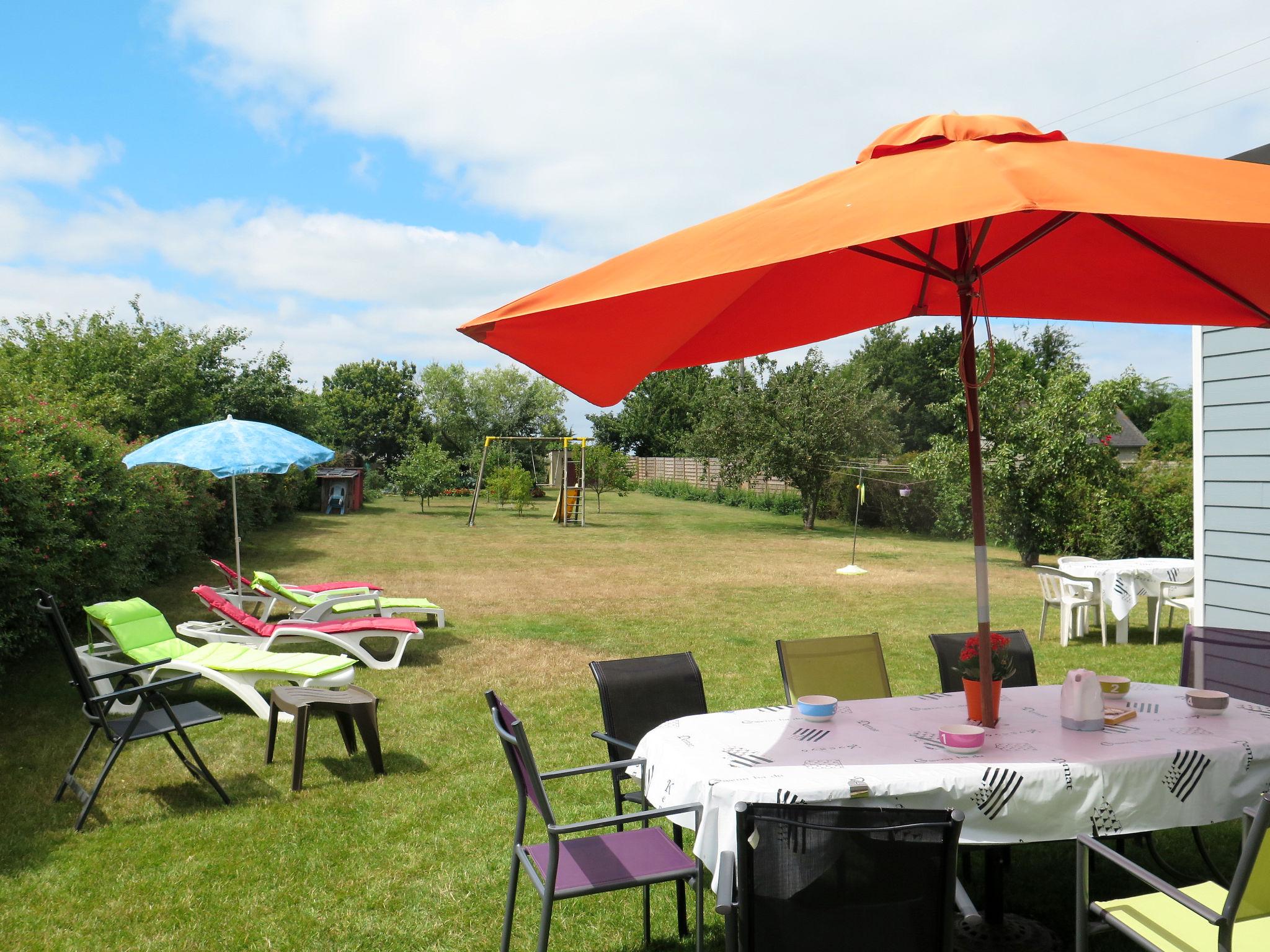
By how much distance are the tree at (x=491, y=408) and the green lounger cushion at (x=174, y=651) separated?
35127 mm

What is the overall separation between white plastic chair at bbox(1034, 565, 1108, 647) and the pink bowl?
6.28 m

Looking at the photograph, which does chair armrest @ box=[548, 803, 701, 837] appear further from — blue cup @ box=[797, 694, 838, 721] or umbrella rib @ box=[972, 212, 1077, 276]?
umbrella rib @ box=[972, 212, 1077, 276]

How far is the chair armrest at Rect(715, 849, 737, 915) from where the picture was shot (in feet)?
7.43

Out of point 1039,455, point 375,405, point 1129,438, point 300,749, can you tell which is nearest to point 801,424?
point 1039,455

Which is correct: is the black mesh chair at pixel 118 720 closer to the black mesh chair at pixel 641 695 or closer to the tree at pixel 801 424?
the black mesh chair at pixel 641 695

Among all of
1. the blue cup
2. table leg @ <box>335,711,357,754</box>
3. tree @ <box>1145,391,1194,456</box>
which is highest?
tree @ <box>1145,391,1194,456</box>

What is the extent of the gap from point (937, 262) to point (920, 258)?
242mm

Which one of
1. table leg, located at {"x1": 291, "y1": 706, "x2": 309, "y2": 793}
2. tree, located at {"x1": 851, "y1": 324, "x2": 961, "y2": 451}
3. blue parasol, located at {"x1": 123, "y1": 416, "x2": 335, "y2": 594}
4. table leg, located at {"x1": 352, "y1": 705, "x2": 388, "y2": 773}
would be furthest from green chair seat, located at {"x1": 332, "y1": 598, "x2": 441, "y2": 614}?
tree, located at {"x1": 851, "y1": 324, "x2": 961, "y2": 451}

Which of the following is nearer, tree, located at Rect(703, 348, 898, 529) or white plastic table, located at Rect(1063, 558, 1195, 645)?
white plastic table, located at Rect(1063, 558, 1195, 645)

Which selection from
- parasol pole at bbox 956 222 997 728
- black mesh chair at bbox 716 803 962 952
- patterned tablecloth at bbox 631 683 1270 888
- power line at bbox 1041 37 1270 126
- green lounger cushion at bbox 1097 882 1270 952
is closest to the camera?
black mesh chair at bbox 716 803 962 952

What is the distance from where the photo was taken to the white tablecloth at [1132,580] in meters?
8.35

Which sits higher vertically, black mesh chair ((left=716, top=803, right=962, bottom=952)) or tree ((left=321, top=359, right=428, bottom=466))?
tree ((left=321, top=359, right=428, bottom=466))

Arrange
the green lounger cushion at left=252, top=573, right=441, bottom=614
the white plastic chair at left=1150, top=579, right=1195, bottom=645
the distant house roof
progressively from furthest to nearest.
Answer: the distant house roof, the green lounger cushion at left=252, top=573, right=441, bottom=614, the white plastic chair at left=1150, top=579, right=1195, bottom=645

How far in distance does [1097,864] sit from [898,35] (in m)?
8.72
